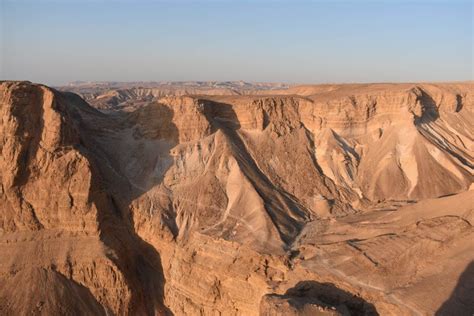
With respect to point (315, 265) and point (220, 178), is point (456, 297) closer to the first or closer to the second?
point (315, 265)

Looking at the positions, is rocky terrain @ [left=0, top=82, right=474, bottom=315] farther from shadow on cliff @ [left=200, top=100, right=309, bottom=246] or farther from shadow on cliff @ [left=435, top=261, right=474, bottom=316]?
shadow on cliff @ [left=200, top=100, right=309, bottom=246]

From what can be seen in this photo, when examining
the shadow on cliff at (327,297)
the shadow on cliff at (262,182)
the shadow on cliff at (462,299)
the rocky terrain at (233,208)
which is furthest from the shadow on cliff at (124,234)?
the shadow on cliff at (462,299)

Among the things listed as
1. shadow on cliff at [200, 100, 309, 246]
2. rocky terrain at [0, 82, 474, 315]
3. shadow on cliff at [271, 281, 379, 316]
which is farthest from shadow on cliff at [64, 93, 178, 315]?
shadow on cliff at [271, 281, 379, 316]

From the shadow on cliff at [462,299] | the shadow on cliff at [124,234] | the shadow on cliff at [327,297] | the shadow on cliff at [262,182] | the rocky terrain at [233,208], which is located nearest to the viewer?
the shadow on cliff at [462,299]

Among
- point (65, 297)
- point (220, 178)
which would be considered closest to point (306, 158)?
point (220, 178)

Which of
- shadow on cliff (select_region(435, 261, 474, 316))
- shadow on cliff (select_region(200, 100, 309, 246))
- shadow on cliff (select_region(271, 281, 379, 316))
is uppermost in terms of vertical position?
shadow on cliff (select_region(200, 100, 309, 246))

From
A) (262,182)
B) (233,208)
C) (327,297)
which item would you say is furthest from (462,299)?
(262,182)

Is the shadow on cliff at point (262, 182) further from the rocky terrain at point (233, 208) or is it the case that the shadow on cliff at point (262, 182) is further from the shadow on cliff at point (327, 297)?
the shadow on cliff at point (327, 297)
